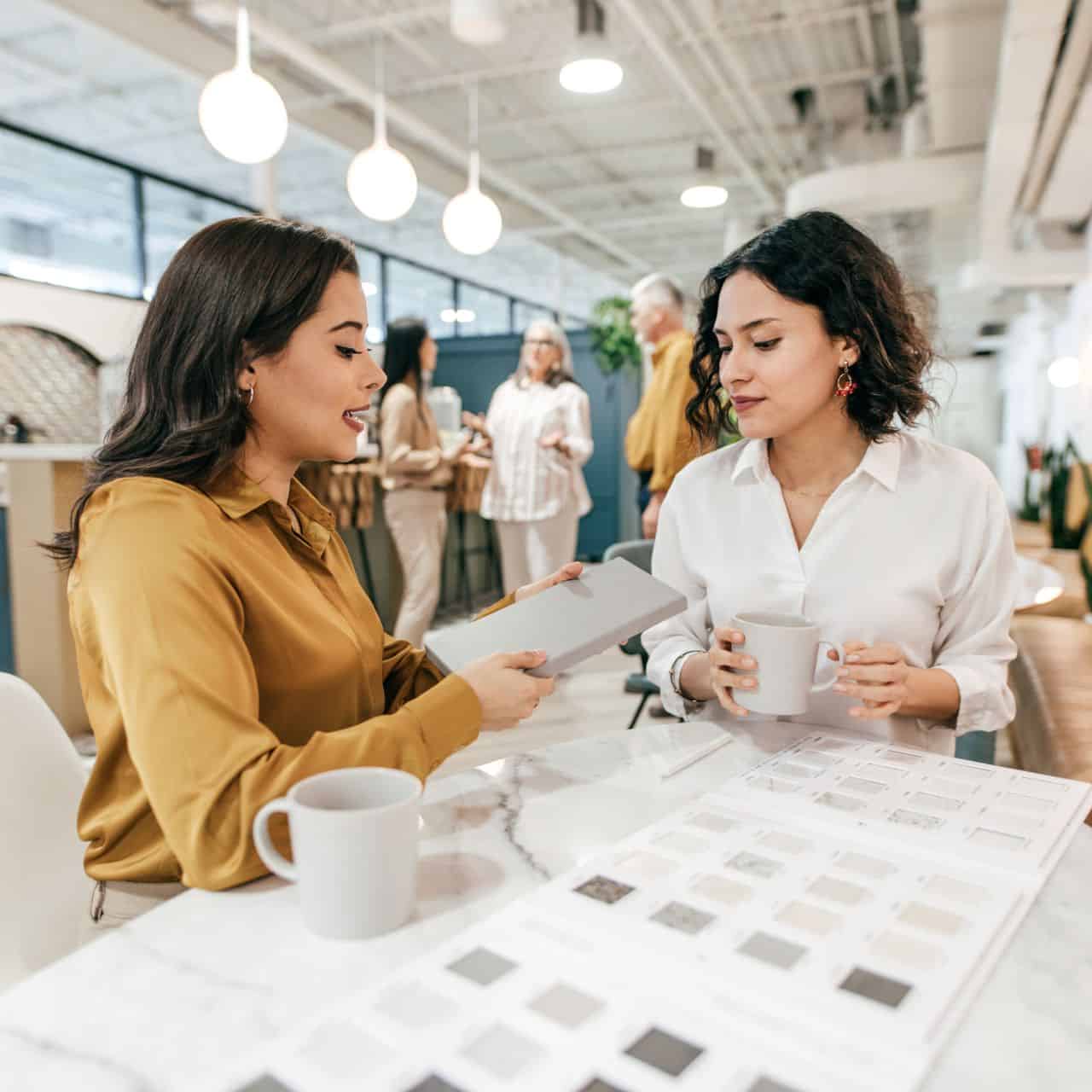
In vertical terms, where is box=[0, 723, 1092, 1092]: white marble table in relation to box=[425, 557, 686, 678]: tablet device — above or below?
below

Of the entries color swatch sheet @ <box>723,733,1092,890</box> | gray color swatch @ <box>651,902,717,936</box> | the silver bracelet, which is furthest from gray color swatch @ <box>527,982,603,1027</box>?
the silver bracelet

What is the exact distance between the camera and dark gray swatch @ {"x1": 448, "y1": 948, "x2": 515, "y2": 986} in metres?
0.60

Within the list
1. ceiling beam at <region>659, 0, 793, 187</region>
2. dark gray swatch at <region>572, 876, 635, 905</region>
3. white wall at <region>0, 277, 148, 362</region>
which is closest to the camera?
dark gray swatch at <region>572, 876, 635, 905</region>

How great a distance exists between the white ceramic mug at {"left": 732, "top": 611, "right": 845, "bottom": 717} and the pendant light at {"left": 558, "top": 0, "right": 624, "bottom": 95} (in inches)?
143

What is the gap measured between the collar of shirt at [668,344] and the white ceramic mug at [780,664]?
2.65 metres

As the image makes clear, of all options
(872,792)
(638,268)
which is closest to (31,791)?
(872,792)

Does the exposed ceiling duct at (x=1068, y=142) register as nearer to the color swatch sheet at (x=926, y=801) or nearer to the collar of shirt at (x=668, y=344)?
the collar of shirt at (x=668, y=344)

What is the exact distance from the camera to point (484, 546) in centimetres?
658

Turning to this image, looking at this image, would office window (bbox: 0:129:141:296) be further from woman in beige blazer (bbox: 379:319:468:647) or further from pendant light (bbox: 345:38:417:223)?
woman in beige blazer (bbox: 379:319:468:647)

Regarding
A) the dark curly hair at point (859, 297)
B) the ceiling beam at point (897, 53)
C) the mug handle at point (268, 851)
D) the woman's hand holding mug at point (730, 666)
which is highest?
the ceiling beam at point (897, 53)

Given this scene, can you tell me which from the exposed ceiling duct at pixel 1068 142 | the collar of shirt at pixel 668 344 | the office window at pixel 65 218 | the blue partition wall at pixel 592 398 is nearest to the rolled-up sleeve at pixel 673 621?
the collar of shirt at pixel 668 344

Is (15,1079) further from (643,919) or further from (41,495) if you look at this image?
(41,495)

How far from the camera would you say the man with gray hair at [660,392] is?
345cm

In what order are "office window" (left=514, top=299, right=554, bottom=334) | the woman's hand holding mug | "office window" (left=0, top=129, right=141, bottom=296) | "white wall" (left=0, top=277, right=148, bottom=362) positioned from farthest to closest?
"office window" (left=514, top=299, right=554, bottom=334) < "office window" (left=0, top=129, right=141, bottom=296) < "white wall" (left=0, top=277, right=148, bottom=362) < the woman's hand holding mug
